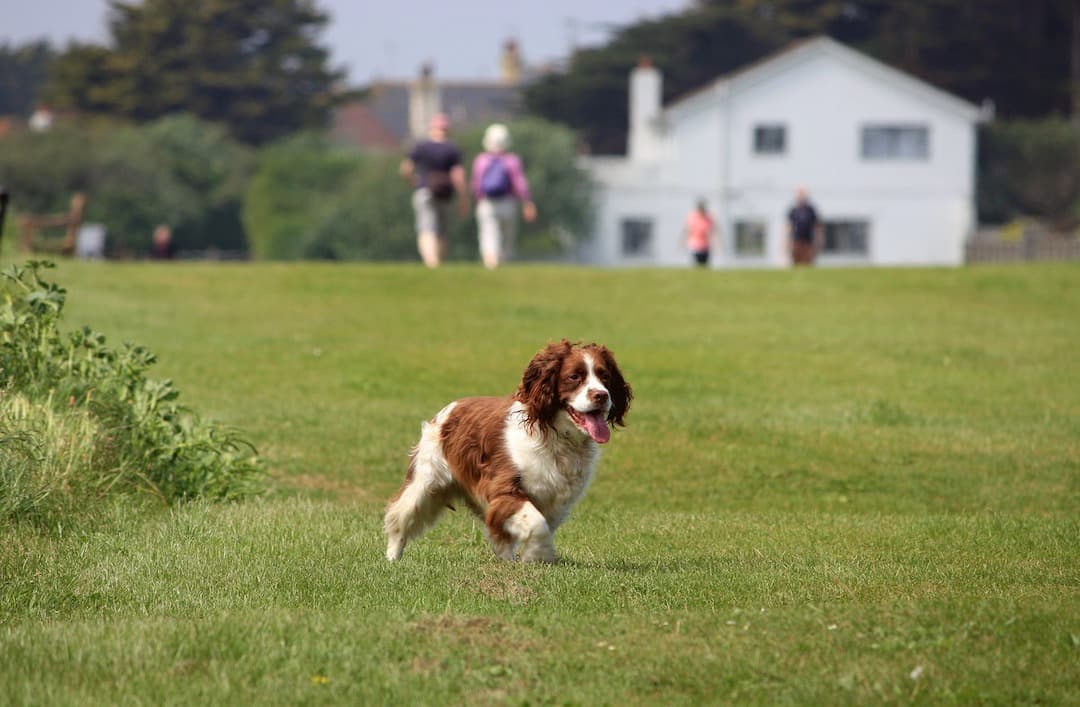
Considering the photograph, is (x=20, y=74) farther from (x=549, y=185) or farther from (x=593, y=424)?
(x=593, y=424)

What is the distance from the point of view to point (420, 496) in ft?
31.8

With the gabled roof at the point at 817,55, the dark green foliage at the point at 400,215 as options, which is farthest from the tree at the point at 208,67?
the gabled roof at the point at 817,55

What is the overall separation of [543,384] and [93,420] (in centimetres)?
414

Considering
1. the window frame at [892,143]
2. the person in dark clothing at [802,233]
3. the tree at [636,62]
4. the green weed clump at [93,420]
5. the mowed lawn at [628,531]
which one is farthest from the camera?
the tree at [636,62]

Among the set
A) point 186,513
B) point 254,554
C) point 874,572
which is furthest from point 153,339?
point 874,572

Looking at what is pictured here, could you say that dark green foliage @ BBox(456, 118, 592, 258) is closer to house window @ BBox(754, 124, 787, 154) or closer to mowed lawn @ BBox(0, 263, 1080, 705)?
house window @ BBox(754, 124, 787, 154)

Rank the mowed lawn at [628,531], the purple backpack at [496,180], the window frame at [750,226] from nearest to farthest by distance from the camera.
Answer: the mowed lawn at [628,531], the purple backpack at [496,180], the window frame at [750,226]

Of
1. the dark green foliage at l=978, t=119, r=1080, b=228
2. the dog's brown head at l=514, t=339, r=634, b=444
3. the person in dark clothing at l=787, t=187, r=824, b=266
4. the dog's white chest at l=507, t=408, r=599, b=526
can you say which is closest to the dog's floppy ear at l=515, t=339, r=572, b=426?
the dog's brown head at l=514, t=339, r=634, b=444

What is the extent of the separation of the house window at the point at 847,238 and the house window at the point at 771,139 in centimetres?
371

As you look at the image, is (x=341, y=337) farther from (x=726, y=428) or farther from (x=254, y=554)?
(x=254, y=554)

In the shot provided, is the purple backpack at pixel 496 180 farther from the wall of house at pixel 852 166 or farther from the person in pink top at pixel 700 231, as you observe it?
the wall of house at pixel 852 166

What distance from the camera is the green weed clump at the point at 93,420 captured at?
1150cm

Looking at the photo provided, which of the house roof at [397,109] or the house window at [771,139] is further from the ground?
the house roof at [397,109]

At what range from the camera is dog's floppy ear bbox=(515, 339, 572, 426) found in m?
9.17
